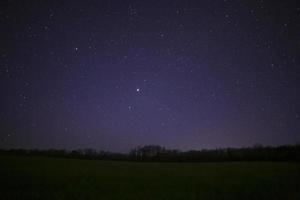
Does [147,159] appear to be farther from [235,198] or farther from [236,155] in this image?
[235,198]

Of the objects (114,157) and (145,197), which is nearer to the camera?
(145,197)

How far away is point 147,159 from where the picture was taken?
81500mm

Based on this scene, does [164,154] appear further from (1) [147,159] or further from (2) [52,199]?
(2) [52,199]

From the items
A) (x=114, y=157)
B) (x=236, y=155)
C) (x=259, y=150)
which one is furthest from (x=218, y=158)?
(x=114, y=157)

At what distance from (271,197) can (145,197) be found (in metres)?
5.54

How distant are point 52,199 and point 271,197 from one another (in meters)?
9.07

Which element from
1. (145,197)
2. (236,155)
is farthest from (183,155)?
(145,197)

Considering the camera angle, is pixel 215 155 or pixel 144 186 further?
pixel 215 155

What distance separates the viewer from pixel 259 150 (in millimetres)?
75500

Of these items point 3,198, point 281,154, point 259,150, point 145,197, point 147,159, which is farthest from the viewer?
point 147,159

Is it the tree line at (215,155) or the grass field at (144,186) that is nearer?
the grass field at (144,186)

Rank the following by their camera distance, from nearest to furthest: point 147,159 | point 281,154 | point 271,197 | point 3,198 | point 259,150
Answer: point 3,198, point 271,197, point 281,154, point 259,150, point 147,159

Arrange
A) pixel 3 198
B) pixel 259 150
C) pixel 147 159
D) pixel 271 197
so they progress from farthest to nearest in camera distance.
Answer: pixel 147 159 → pixel 259 150 → pixel 271 197 → pixel 3 198

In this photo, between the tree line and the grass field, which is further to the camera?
the tree line
